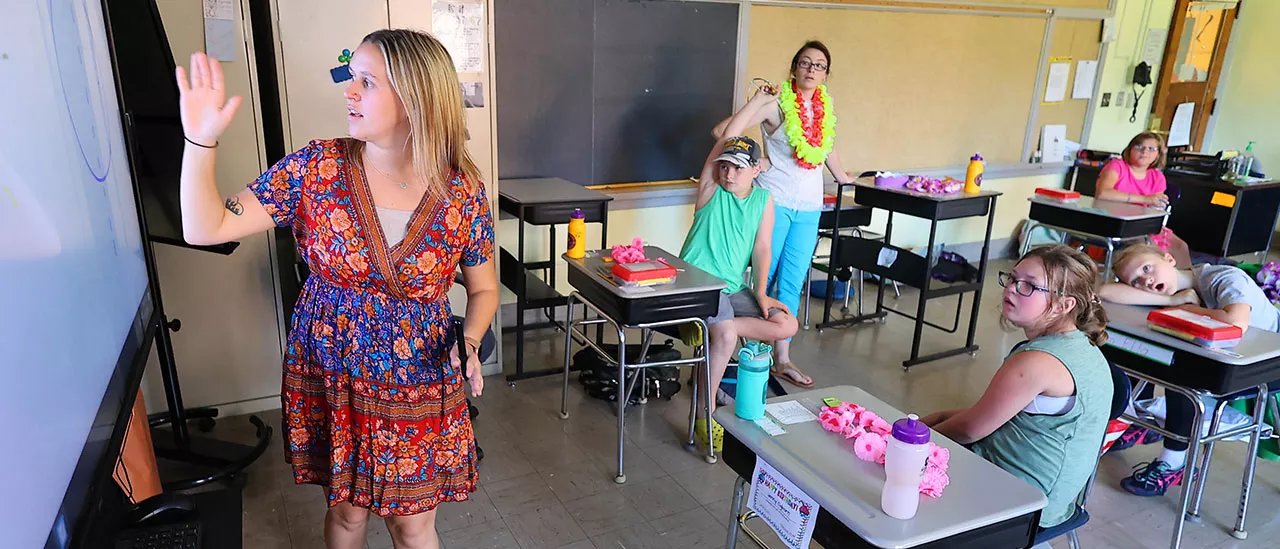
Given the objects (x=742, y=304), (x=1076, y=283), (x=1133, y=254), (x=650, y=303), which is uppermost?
(x=1076, y=283)

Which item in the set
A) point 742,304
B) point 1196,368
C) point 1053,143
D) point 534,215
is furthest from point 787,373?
point 1053,143

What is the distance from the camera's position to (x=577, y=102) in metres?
4.19

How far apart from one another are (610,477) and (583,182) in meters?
2.01

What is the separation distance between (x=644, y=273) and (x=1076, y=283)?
1316mm

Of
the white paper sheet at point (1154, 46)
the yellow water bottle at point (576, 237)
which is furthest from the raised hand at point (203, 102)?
the white paper sheet at point (1154, 46)

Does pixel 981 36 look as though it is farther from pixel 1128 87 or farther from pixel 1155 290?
pixel 1155 290

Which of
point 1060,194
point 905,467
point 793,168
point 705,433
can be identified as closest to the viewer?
point 905,467

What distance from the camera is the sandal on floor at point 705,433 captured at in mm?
2926

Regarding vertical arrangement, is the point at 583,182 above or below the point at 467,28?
below

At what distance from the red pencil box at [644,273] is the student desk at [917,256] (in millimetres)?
1696

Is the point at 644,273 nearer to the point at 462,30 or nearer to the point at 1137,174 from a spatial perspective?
the point at 462,30

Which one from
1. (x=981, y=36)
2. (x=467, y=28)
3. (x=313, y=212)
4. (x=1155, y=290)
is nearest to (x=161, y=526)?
(x=313, y=212)

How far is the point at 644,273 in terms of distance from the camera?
104 inches

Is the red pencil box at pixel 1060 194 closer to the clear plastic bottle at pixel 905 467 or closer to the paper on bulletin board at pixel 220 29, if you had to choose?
the clear plastic bottle at pixel 905 467
